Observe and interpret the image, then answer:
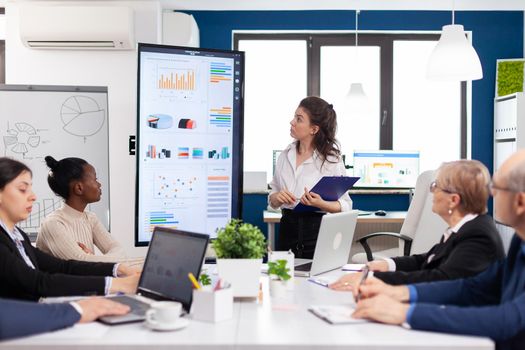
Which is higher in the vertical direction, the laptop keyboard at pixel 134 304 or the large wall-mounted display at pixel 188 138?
the large wall-mounted display at pixel 188 138

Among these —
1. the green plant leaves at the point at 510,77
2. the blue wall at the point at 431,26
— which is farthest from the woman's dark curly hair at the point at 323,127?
the green plant leaves at the point at 510,77

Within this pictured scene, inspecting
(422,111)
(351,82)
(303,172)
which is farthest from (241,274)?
(422,111)

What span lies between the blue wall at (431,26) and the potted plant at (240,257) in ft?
14.4

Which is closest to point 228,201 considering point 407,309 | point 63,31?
point 407,309

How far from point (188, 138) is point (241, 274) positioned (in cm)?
121

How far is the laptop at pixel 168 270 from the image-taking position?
6.03ft

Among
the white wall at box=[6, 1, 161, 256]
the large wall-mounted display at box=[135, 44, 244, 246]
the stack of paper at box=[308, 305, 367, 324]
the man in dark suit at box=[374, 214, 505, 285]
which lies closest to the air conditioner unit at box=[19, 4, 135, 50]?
the white wall at box=[6, 1, 161, 256]

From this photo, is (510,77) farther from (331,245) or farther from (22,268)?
(22,268)

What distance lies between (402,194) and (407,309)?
466cm

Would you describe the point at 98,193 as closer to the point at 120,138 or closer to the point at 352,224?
the point at 352,224

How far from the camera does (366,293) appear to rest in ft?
6.21

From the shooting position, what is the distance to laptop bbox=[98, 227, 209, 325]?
6.03 feet

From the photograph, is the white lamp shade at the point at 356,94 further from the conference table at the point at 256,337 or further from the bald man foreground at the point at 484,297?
the conference table at the point at 256,337

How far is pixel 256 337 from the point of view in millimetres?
1602
